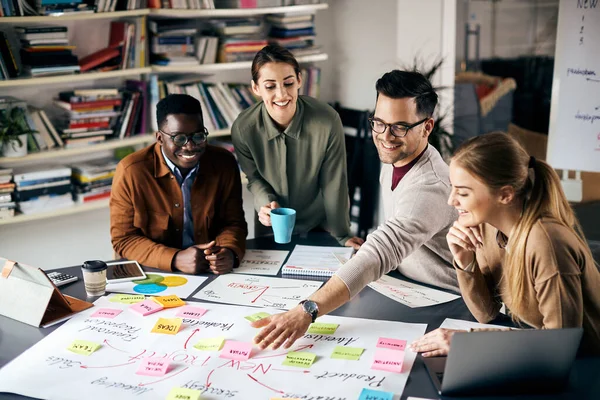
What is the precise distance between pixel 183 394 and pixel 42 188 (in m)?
2.37

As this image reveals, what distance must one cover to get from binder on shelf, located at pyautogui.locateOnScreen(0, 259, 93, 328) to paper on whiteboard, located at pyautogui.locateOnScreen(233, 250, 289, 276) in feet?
1.74

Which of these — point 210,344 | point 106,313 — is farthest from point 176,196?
point 210,344

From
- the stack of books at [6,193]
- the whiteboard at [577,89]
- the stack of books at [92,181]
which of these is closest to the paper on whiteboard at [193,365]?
the stack of books at [6,193]

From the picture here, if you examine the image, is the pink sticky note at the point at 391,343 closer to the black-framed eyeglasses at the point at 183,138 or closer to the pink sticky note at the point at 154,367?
the pink sticky note at the point at 154,367

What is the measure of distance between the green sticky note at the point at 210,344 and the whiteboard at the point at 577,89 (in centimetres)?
246

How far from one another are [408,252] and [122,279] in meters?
0.90

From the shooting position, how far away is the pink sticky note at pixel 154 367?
5.26 feet

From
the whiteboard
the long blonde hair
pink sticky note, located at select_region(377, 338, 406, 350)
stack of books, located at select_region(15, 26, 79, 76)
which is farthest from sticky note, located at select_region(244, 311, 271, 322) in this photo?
the whiteboard

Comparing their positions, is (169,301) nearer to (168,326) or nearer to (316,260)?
(168,326)

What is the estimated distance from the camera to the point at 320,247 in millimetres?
2430

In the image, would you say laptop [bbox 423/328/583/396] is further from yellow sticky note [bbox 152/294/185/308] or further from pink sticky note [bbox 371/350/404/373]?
yellow sticky note [bbox 152/294/185/308]

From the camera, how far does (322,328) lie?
181cm

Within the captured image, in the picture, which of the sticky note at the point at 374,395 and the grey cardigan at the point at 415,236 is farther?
the grey cardigan at the point at 415,236

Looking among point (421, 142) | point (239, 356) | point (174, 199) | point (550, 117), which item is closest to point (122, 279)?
point (174, 199)
